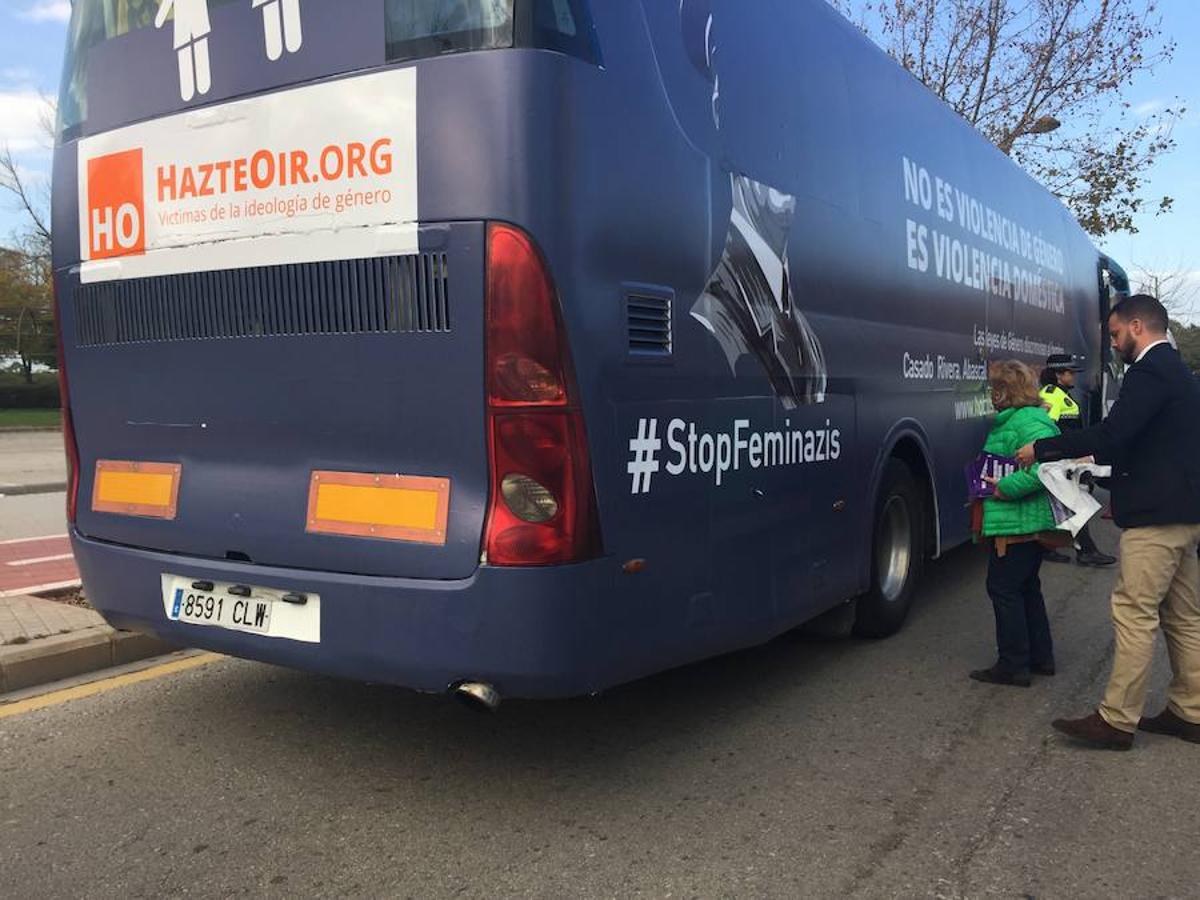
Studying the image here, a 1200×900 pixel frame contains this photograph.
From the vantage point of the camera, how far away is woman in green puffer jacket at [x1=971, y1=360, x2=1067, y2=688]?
4633mm

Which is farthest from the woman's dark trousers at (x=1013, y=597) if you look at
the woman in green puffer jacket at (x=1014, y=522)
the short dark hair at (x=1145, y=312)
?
the short dark hair at (x=1145, y=312)

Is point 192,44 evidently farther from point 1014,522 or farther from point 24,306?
point 24,306

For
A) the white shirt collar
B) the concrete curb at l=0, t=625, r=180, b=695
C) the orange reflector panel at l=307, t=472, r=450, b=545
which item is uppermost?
the white shirt collar

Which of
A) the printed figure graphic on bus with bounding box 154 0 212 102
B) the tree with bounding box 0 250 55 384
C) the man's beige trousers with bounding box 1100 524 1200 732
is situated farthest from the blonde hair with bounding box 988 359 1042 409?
the tree with bounding box 0 250 55 384

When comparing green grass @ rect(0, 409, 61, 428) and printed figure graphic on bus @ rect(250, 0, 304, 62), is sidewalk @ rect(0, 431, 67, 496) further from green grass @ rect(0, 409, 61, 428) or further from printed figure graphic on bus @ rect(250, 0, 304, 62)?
printed figure graphic on bus @ rect(250, 0, 304, 62)

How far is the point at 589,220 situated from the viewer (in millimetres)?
2943

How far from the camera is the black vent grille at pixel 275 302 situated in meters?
2.97

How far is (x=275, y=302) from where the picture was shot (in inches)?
128

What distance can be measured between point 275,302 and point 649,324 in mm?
1259

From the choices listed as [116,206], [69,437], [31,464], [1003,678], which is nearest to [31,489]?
[31,464]

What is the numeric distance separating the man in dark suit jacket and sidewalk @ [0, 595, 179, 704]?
4.46m

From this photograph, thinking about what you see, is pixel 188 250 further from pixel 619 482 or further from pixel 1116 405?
pixel 1116 405

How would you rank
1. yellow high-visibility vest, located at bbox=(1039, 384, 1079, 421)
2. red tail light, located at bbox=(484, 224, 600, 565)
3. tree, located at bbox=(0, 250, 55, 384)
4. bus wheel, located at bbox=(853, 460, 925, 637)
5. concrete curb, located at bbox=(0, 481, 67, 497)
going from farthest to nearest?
tree, located at bbox=(0, 250, 55, 384), concrete curb, located at bbox=(0, 481, 67, 497), yellow high-visibility vest, located at bbox=(1039, 384, 1079, 421), bus wheel, located at bbox=(853, 460, 925, 637), red tail light, located at bbox=(484, 224, 600, 565)

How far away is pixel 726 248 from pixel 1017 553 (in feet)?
7.79
